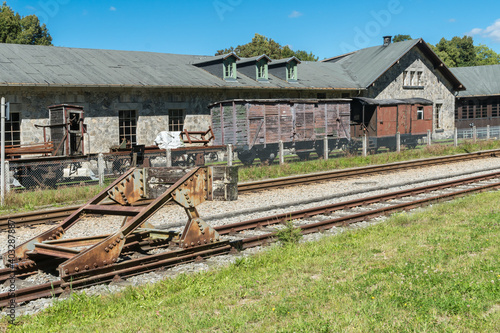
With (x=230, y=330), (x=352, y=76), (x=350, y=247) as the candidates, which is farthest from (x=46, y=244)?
(x=352, y=76)

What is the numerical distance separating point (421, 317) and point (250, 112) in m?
19.6

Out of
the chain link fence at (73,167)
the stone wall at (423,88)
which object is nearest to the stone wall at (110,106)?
the chain link fence at (73,167)

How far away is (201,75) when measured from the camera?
28.8 m

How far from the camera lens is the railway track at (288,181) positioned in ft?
37.4

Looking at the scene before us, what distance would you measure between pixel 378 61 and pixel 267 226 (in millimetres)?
31036

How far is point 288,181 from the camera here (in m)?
16.7

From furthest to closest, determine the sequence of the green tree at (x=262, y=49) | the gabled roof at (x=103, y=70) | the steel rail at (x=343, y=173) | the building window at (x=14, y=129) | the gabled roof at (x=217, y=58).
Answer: the green tree at (x=262, y=49)
the gabled roof at (x=217, y=58)
the gabled roof at (x=103, y=70)
the building window at (x=14, y=129)
the steel rail at (x=343, y=173)

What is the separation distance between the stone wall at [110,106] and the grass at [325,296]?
15.0 m

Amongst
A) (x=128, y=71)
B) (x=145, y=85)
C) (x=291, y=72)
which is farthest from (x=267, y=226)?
(x=291, y=72)

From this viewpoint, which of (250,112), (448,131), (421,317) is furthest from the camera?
(448,131)

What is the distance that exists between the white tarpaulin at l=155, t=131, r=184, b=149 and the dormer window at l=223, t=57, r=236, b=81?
757 centimetres

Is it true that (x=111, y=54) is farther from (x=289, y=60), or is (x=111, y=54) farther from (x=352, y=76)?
(x=352, y=76)

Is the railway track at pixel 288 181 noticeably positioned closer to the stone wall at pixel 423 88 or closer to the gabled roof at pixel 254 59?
the gabled roof at pixel 254 59

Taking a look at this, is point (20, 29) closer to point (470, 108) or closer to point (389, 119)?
point (389, 119)
